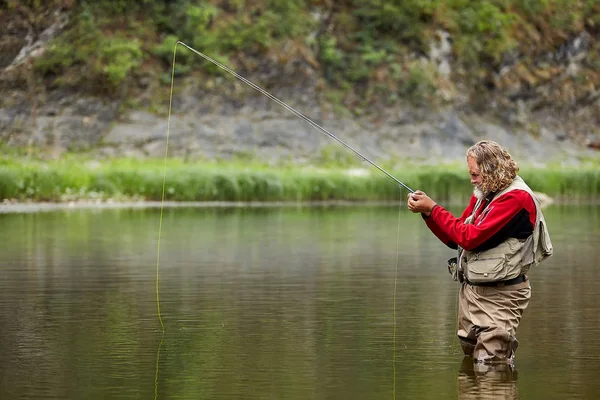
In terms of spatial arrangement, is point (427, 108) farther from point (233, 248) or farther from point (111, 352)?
point (111, 352)

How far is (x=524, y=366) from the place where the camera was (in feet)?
28.9

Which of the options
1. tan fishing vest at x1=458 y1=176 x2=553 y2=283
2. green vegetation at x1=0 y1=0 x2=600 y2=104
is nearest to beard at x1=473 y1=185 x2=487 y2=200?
tan fishing vest at x1=458 y1=176 x2=553 y2=283

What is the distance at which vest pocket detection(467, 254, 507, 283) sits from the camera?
28.1 ft

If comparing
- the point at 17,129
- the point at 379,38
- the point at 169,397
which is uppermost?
the point at 379,38

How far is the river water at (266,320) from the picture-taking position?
26.7 ft

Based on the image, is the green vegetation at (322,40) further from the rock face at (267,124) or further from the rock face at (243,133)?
the rock face at (243,133)

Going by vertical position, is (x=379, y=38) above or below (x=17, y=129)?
above

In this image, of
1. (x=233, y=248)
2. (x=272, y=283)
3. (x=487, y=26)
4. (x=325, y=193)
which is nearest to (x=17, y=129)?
(x=325, y=193)

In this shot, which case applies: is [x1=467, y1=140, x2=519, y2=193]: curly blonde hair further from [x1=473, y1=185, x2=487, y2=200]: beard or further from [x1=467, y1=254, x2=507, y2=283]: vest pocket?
[x1=467, y1=254, x2=507, y2=283]: vest pocket

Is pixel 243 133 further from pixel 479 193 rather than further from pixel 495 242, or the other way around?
pixel 495 242

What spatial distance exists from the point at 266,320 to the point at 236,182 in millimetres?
24026

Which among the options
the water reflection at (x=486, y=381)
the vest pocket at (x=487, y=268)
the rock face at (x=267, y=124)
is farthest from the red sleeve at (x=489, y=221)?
the rock face at (x=267, y=124)

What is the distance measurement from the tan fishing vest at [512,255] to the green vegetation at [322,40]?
37.2 m

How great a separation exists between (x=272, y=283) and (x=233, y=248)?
5.15 meters
